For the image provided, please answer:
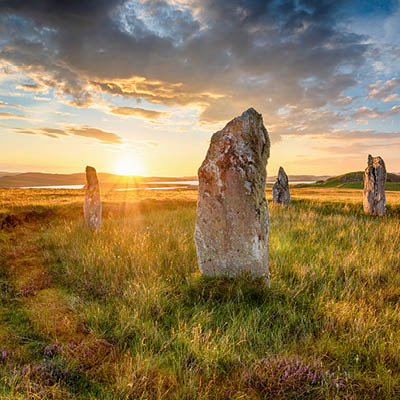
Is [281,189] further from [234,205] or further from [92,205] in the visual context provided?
[234,205]

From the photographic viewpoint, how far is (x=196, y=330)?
124 inches

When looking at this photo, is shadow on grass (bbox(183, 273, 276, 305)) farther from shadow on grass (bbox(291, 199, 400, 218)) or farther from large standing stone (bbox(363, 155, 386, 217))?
large standing stone (bbox(363, 155, 386, 217))

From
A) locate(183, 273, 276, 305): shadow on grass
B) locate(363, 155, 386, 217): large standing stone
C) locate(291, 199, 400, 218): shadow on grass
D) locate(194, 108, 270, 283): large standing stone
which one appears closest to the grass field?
locate(183, 273, 276, 305): shadow on grass

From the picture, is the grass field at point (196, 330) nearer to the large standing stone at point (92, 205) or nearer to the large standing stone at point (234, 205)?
the large standing stone at point (234, 205)

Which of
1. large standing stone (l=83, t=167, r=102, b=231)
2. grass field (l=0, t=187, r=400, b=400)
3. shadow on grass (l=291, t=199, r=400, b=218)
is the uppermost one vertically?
large standing stone (l=83, t=167, r=102, b=231)

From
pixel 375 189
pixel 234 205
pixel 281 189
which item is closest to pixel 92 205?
pixel 234 205

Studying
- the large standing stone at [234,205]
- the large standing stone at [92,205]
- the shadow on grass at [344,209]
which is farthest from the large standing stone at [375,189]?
the large standing stone at [92,205]

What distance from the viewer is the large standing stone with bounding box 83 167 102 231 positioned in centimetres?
1026

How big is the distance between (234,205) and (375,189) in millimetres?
13480

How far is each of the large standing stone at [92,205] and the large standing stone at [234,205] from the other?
6612 millimetres

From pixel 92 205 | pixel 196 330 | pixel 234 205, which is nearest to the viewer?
pixel 196 330

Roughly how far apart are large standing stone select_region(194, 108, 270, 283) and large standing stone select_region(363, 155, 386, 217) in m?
12.7

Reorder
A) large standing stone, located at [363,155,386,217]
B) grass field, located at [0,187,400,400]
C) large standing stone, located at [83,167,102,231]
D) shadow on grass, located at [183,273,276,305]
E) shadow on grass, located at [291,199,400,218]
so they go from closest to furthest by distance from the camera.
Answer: grass field, located at [0,187,400,400] → shadow on grass, located at [183,273,276,305] → large standing stone, located at [83,167,102,231] → large standing stone, located at [363,155,386,217] → shadow on grass, located at [291,199,400,218]

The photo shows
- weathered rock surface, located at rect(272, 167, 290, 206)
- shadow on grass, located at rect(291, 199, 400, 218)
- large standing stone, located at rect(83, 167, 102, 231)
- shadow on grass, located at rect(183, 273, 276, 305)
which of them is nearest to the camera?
shadow on grass, located at rect(183, 273, 276, 305)
